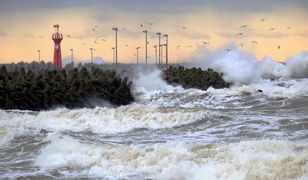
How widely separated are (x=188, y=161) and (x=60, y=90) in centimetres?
1559

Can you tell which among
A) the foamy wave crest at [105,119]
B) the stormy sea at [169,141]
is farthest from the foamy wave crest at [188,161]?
the foamy wave crest at [105,119]

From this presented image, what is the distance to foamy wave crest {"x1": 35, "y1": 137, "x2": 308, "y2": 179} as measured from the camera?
8.80 metres

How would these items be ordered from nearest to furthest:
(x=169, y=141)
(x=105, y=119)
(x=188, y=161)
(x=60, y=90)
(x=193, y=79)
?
(x=188, y=161) → (x=169, y=141) → (x=105, y=119) → (x=60, y=90) → (x=193, y=79)

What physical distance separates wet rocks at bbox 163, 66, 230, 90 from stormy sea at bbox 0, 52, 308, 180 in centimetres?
983

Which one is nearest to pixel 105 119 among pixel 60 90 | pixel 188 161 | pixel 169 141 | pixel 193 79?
pixel 169 141

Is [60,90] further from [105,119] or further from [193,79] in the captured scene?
[193,79]

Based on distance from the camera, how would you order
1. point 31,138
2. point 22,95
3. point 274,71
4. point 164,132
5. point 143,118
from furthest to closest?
1. point 274,71
2. point 22,95
3. point 143,118
4. point 164,132
5. point 31,138

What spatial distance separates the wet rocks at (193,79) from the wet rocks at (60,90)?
24.9ft

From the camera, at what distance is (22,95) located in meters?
23.2

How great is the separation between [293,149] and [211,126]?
19.1 feet

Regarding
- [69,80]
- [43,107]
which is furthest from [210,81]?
[43,107]

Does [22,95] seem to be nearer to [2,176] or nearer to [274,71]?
[2,176]

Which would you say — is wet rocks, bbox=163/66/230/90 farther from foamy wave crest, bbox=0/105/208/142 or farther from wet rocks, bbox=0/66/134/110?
foamy wave crest, bbox=0/105/208/142

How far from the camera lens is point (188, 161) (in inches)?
388
